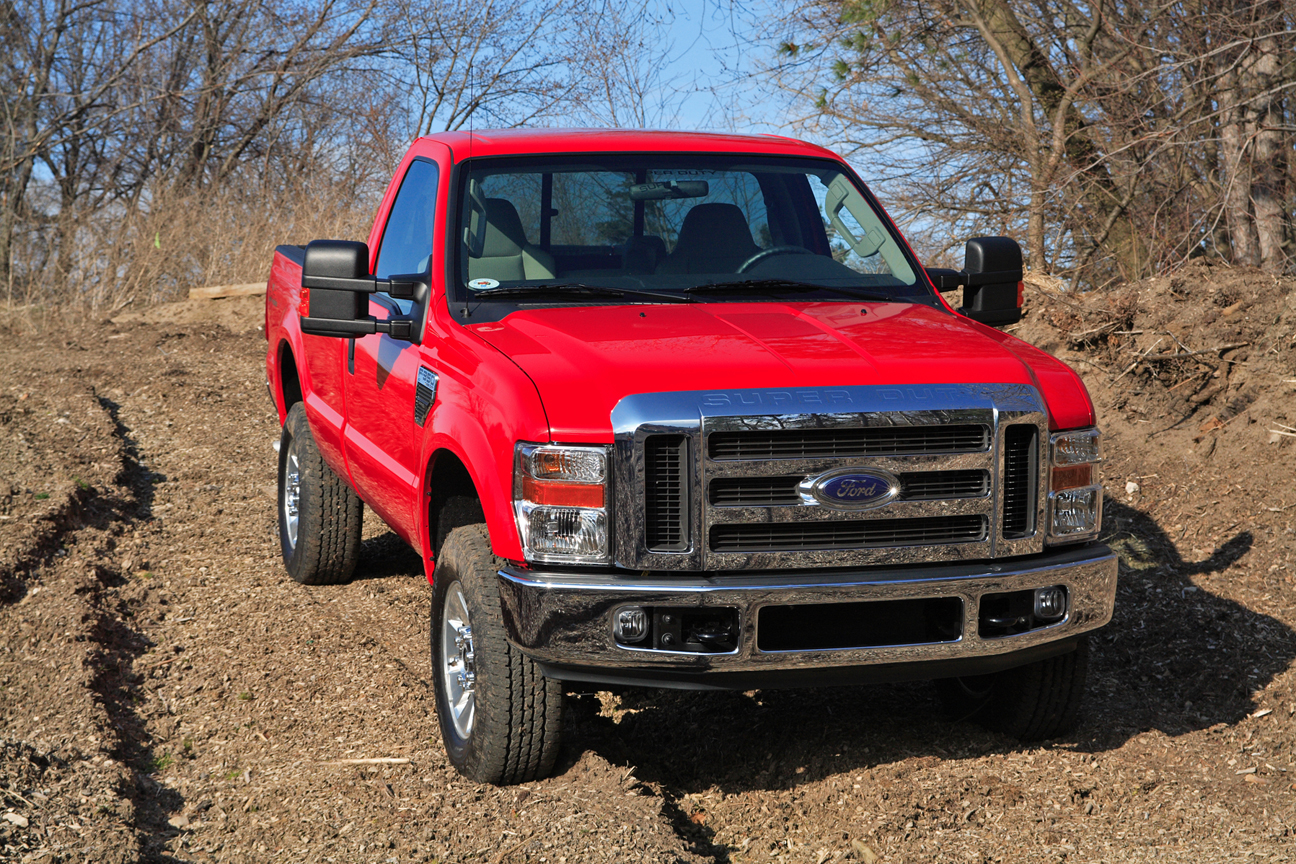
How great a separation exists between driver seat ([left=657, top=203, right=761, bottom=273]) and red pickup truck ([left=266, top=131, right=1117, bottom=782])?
0.05 ft

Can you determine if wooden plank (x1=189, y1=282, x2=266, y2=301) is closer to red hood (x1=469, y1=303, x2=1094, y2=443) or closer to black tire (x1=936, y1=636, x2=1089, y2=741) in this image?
red hood (x1=469, y1=303, x2=1094, y2=443)

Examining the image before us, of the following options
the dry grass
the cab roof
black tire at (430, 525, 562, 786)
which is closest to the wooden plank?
the dry grass

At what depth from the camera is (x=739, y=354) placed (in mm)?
3592

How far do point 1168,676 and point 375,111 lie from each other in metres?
18.0

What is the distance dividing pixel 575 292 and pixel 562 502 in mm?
1182

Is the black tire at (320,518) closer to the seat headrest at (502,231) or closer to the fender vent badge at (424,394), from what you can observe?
the fender vent badge at (424,394)

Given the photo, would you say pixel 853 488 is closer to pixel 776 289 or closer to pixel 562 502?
pixel 562 502

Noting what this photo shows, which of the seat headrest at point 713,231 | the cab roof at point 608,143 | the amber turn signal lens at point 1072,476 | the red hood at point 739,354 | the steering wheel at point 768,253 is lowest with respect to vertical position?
the amber turn signal lens at point 1072,476

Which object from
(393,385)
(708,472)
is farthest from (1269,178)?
(708,472)

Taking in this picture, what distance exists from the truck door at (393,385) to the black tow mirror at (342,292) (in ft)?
0.54

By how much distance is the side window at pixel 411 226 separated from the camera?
4.78m

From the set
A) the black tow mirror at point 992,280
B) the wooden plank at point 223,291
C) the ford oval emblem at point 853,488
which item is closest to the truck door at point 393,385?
the ford oval emblem at point 853,488

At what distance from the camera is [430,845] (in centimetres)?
354

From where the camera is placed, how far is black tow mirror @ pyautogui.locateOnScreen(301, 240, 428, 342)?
4.26 m
